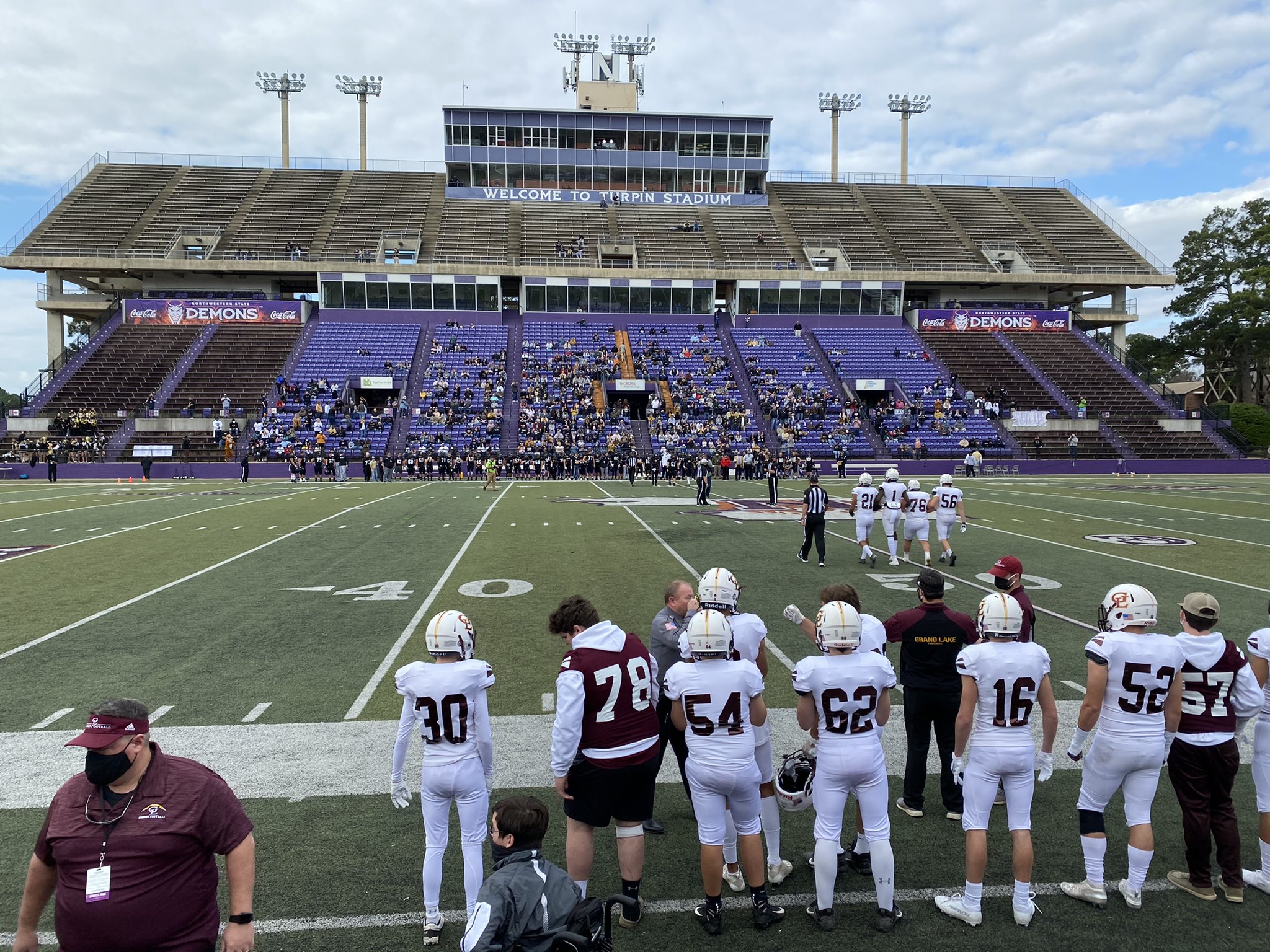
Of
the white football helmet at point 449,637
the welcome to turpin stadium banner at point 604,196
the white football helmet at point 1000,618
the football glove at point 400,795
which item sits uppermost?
the welcome to turpin stadium banner at point 604,196

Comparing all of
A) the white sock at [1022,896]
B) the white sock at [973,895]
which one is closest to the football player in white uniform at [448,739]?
the white sock at [973,895]

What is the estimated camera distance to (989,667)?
4438mm

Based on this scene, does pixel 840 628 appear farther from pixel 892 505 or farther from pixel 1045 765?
pixel 892 505

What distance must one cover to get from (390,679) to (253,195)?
219 feet

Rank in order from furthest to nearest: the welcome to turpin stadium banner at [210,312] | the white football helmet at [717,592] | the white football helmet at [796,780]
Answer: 1. the welcome to turpin stadium banner at [210,312]
2. the white football helmet at [796,780]
3. the white football helmet at [717,592]

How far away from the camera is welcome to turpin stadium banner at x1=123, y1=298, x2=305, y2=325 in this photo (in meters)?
52.3

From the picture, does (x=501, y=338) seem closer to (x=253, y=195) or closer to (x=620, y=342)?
(x=620, y=342)

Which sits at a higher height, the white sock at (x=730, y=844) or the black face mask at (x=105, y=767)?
the black face mask at (x=105, y=767)

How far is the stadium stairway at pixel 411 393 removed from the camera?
141ft

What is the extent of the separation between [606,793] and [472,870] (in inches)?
34.7

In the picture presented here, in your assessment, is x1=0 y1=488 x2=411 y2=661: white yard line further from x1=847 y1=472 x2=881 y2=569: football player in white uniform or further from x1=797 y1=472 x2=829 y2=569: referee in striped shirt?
x1=847 y1=472 x2=881 y2=569: football player in white uniform

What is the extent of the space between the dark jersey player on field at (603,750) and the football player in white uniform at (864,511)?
36.0 ft

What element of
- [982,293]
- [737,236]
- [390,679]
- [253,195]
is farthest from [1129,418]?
[253,195]

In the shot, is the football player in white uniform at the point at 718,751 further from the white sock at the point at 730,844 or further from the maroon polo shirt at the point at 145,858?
the maroon polo shirt at the point at 145,858
